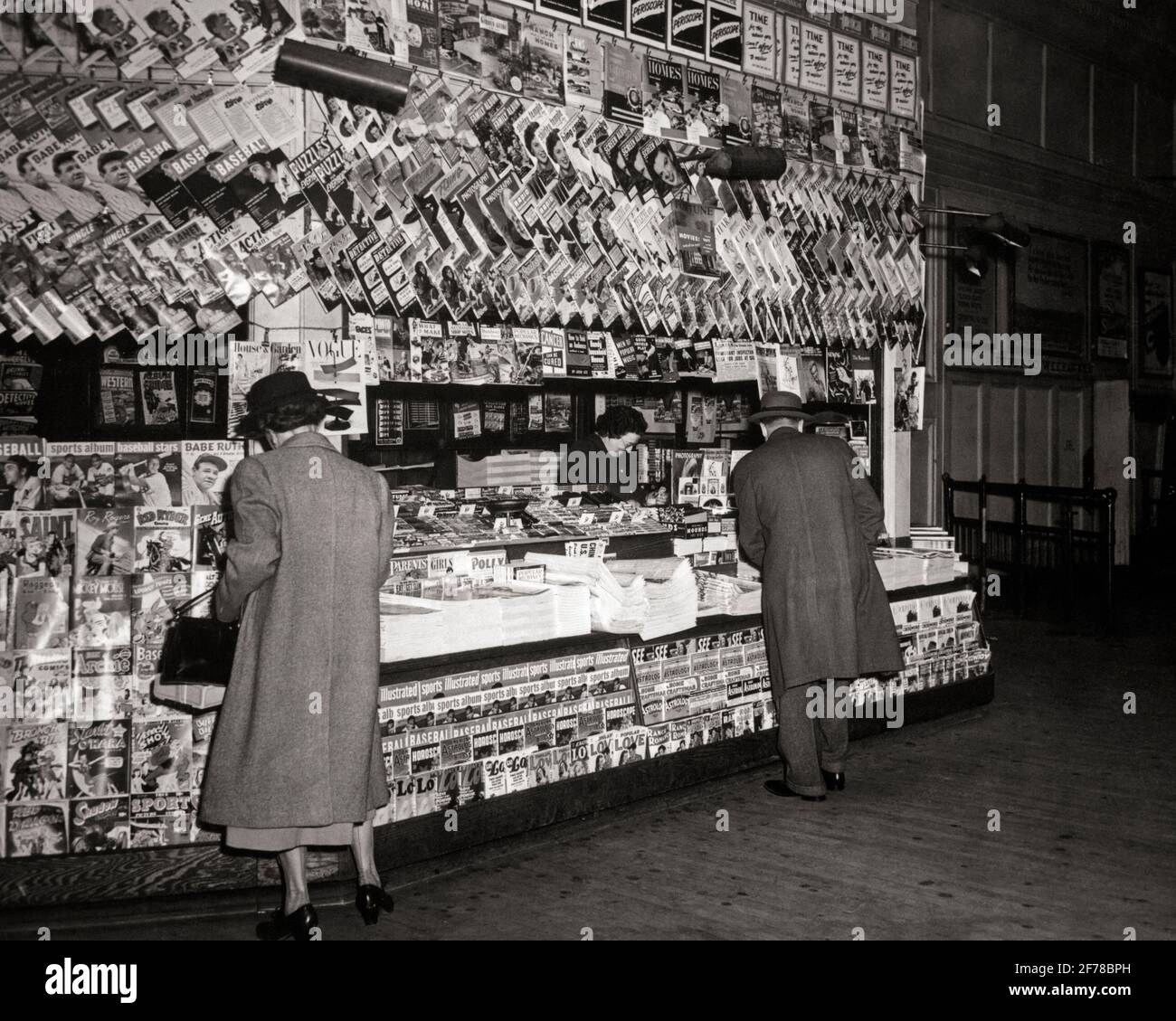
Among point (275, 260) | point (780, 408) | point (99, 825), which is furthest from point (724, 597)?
point (99, 825)

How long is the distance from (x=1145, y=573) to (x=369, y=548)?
1140 cm

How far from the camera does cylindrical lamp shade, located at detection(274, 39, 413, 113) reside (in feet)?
14.7

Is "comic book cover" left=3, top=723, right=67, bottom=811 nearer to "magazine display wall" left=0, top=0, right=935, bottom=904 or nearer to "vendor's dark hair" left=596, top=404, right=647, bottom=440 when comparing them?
"magazine display wall" left=0, top=0, right=935, bottom=904

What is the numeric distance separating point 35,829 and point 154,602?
31.8 inches

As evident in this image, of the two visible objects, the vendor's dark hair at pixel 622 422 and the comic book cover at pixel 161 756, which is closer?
the comic book cover at pixel 161 756

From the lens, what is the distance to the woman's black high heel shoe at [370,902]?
354 centimetres

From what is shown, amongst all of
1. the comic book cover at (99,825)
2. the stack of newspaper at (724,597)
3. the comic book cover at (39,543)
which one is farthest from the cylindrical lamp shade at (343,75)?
the comic book cover at (99,825)

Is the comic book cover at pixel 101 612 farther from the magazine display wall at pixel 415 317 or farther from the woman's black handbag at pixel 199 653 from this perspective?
the woman's black handbag at pixel 199 653

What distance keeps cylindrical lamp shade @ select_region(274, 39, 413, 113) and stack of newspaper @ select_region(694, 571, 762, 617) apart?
2.50 meters

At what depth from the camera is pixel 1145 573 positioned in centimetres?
1262

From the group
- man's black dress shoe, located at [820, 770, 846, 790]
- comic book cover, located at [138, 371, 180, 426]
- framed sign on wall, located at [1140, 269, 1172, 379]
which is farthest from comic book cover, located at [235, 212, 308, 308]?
framed sign on wall, located at [1140, 269, 1172, 379]

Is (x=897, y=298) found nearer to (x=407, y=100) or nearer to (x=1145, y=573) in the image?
(x=407, y=100)

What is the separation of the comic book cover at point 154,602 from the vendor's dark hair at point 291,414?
0.82 m
